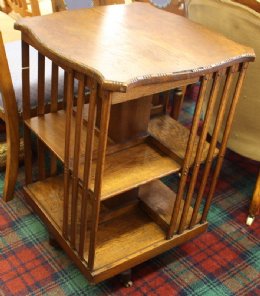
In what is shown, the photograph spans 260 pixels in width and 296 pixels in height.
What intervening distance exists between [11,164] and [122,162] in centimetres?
55

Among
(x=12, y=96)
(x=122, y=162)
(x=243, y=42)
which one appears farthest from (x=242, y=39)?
(x=12, y=96)

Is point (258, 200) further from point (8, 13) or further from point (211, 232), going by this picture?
point (8, 13)

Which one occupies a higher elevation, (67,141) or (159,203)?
(67,141)

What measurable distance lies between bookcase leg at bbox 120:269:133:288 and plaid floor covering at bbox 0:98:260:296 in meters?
A: 0.02

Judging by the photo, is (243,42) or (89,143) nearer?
(89,143)

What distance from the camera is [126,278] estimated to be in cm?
134

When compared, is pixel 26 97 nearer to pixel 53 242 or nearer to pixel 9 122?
pixel 9 122

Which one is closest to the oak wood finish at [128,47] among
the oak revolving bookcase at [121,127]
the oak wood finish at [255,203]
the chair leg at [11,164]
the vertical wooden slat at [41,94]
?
the oak revolving bookcase at [121,127]

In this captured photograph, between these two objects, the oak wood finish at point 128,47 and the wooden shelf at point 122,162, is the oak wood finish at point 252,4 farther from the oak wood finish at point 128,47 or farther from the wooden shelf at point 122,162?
the wooden shelf at point 122,162

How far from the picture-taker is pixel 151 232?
135 cm

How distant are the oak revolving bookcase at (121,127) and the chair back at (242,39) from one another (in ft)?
0.50

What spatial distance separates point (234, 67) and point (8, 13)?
1513 mm

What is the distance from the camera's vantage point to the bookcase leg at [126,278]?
4.35 feet

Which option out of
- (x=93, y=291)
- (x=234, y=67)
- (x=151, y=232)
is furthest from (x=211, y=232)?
(x=234, y=67)
